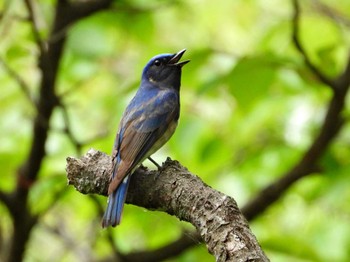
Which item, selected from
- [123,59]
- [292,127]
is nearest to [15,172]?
[292,127]

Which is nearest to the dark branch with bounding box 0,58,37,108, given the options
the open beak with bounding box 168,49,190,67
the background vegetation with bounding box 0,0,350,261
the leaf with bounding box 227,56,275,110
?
the background vegetation with bounding box 0,0,350,261

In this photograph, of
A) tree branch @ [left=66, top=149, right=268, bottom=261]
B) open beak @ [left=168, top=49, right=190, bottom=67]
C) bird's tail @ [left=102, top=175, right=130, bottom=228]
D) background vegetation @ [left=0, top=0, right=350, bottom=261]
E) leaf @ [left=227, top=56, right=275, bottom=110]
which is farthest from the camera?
open beak @ [left=168, top=49, right=190, bottom=67]

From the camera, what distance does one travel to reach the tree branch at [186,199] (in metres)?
2.62

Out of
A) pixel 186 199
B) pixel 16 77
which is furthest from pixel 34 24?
pixel 186 199

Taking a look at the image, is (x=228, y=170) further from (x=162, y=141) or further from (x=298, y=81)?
(x=162, y=141)

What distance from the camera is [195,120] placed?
18.3 feet

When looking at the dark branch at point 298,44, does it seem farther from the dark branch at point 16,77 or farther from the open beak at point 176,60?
the dark branch at point 16,77

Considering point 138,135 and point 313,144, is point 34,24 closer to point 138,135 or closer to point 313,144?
point 138,135

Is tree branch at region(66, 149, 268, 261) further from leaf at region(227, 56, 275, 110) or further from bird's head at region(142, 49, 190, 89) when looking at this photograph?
bird's head at region(142, 49, 190, 89)

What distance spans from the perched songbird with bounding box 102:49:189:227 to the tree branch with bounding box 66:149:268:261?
7 cm

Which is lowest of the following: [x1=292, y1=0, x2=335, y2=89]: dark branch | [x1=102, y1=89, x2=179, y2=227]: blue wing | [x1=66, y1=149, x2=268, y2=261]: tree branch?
[x1=66, y1=149, x2=268, y2=261]: tree branch

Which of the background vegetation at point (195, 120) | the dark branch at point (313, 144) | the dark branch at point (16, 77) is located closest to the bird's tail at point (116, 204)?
the background vegetation at point (195, 120)

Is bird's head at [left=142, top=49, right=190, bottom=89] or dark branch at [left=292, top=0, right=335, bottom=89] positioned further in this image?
bird's head at [left=142, top=49, right=190, bottom=89]

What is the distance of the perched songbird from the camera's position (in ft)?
11.1
